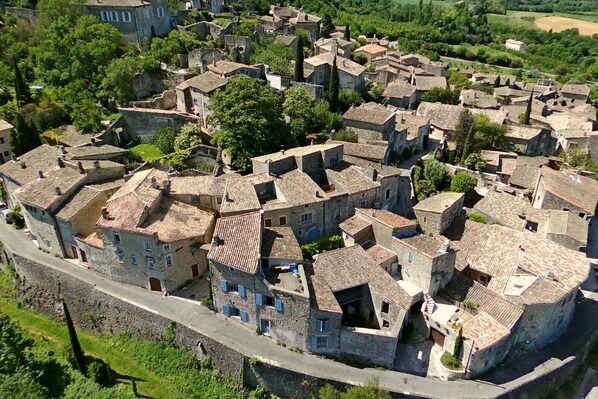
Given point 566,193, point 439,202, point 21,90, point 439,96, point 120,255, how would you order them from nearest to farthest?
point 120,255, point 439,202, point 566,193, point 21,90, point 439,96

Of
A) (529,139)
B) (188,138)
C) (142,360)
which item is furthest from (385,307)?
(529,139)

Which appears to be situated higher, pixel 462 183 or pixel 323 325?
pixel 462 183

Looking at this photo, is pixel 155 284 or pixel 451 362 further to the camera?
pixel 155 284

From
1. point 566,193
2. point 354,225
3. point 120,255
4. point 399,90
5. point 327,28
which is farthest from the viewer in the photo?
point 327,28

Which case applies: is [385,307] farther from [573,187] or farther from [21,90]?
[21,90]

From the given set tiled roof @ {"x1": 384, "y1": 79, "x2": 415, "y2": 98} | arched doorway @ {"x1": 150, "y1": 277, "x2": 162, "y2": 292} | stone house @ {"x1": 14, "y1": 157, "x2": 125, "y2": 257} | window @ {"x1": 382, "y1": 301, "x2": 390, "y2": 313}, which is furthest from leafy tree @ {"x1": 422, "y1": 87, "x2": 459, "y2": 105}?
arched doorway @ {"x1": 150, "y1": 277, "x2": 162, "y2": 292}

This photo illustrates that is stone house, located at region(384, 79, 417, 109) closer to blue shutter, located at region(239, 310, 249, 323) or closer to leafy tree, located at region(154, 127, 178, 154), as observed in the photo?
leafy tree, located at region(154, 127, 178, 154)

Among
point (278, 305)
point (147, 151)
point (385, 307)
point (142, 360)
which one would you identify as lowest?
point (142, 360)

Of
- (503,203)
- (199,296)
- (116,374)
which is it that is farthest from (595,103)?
(116,374)
